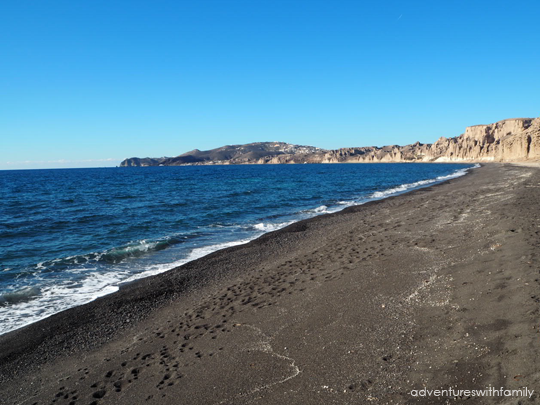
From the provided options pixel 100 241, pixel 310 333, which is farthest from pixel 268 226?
pixel 310 333

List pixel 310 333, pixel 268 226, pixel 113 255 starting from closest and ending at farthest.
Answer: pixel 310 333 < pixel 113 255 < pixel 268 226

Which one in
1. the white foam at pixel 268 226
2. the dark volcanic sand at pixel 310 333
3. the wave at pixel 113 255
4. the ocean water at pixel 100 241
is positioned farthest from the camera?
the white foam at pixel 268 226

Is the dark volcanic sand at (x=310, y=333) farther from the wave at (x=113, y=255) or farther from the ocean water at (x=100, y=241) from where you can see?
the wave at (x=113, y=255)

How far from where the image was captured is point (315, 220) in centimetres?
2192

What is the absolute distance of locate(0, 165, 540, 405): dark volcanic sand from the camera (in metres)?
4.83

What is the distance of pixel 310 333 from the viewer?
6.58 m

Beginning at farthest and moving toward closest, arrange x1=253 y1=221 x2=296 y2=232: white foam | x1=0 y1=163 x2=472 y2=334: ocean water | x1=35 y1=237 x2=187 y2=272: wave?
x1=253 y1=221 x2=296 y2=232: white foam, x1=35 y1=237 x2=187 y2=272: wave, x1=0 y1=163 x2=472 y2=334: ocean water

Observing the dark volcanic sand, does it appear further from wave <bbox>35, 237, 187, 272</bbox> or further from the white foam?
Answer: the white foam

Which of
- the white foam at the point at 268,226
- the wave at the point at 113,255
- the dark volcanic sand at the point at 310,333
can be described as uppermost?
the dark volcanic sand at the point at 310,333

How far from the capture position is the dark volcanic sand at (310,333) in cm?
483

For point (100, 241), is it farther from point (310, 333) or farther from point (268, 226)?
point (310, 333)

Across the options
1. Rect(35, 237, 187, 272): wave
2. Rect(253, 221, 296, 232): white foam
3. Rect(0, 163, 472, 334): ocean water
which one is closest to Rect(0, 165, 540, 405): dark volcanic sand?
Rect(0, 163, 472, 334): ocean water

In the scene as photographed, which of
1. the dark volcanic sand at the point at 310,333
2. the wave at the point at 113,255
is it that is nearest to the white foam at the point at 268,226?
the wave at the point at 113,255

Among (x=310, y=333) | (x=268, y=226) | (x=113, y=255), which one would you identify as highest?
(x=310, y=333)
